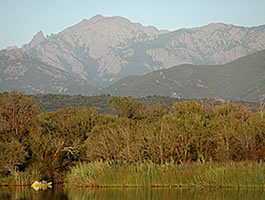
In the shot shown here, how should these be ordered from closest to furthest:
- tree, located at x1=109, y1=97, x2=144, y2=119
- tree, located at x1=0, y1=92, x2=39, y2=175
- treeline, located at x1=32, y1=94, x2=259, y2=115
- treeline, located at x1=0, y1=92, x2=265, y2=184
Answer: treeline, located at x1=0, y1=92, x2=265, y2=184 < tree, located at x1=0, y1=92, x2=39, y2=175 < tree, located at x1=109, y1=97, x2=144, y2=119 < treeline, located at x1=32, y1=94, x2=259, y2=115

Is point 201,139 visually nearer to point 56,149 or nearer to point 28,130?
point 56,149

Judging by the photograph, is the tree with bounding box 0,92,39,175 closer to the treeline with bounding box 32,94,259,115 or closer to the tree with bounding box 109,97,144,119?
the tree with bounding box 109,97,144,119

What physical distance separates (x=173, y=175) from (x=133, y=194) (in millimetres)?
3765

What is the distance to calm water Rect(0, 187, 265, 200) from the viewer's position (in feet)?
98.2

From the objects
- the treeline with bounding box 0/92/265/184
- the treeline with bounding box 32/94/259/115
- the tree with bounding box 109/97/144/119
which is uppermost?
the treeline with bounding box 32/94/259/115

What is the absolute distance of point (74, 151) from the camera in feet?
146

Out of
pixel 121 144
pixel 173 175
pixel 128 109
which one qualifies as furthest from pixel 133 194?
pixel 128 109

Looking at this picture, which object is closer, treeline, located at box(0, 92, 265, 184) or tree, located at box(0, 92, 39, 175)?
treeline, located at box(0, 92, 265, 184)

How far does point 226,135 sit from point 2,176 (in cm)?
2304

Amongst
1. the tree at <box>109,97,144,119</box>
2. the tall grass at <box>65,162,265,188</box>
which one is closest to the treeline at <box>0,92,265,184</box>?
the tall grass at <box>65,162,265,188</box>

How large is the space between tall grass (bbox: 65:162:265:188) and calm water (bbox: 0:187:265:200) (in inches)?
34.1

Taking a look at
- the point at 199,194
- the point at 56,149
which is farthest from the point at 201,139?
the point at 56,149

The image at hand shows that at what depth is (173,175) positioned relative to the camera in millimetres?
33969

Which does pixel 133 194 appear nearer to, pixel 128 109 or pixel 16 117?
pixel 16 117
